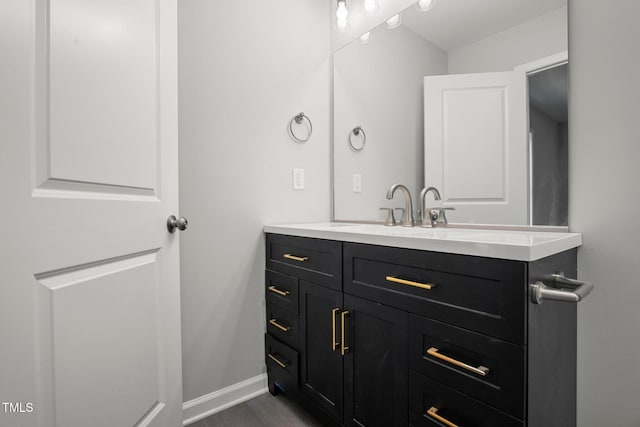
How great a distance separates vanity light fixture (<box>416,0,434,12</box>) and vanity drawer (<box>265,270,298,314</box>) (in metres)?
1.43

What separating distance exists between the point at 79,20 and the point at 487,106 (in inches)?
54.3

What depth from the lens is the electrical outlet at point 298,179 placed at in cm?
184

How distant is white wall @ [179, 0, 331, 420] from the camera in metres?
1.48

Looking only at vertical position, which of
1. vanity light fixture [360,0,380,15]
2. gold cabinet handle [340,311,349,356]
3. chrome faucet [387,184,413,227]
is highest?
vanity light fixture [360,0,380,15]

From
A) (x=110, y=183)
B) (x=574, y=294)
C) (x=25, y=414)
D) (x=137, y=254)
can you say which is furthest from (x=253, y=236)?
(x=574, y=294)

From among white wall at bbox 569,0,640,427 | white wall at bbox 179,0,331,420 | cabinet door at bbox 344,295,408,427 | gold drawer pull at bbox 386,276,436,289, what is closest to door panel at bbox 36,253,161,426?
white wall at bbox 179,0,331,420

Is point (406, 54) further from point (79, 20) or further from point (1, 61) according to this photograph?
point (1, 61)

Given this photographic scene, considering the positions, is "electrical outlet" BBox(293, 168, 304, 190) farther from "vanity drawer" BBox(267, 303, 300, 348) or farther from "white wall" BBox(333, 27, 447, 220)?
"vanity drawer" BBox(267, 303, 300, 348)

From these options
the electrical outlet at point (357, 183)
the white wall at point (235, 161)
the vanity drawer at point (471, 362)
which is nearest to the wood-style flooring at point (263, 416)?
the white wall at point (235, 161)

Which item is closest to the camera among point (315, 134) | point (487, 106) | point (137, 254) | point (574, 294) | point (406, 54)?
point (574, 294)

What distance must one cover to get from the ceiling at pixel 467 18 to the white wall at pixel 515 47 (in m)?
0.03

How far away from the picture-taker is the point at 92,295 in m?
0.84

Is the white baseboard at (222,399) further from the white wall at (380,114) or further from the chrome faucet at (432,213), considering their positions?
the chrome faucet at (432,213)

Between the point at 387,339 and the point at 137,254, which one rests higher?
the point at 137,254
